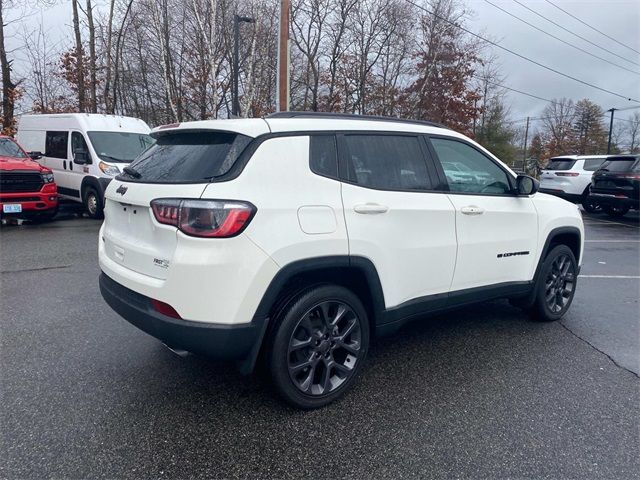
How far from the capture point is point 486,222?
361 centimetres

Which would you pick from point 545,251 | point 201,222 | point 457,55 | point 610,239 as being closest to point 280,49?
point 610,239

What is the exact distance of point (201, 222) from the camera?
2350mm

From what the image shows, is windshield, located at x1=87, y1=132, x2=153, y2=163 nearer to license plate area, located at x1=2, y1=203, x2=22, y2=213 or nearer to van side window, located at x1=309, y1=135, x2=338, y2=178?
license plate area, located at x1=2, y1=203, x2=22, y2=213

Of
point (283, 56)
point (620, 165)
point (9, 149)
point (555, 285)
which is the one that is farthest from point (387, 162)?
point (620, 165)

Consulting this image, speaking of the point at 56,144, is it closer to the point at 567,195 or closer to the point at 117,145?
the point at 117,145

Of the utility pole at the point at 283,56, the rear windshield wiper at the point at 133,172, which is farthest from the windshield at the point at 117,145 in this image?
the rear windshield wiper at the point at 133,172

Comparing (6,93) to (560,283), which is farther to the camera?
(6,93)

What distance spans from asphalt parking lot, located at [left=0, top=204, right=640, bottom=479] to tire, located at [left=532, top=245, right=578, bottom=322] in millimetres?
143

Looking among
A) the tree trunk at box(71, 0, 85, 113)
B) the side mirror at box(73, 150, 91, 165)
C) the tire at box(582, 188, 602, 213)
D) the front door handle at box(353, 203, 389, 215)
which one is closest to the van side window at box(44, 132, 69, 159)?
the side mirror at box(73, 150, 91, 165)

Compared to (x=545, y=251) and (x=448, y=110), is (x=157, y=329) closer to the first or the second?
(x=545, y=251)

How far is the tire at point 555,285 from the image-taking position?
4246 mm

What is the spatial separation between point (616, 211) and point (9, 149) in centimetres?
1593

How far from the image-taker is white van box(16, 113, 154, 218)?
1002 cm

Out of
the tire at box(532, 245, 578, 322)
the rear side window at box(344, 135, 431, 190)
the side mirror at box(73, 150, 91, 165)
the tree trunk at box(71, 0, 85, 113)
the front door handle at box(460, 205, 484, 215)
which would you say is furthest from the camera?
the tree trunk at box(71, 0, 85, 113)
